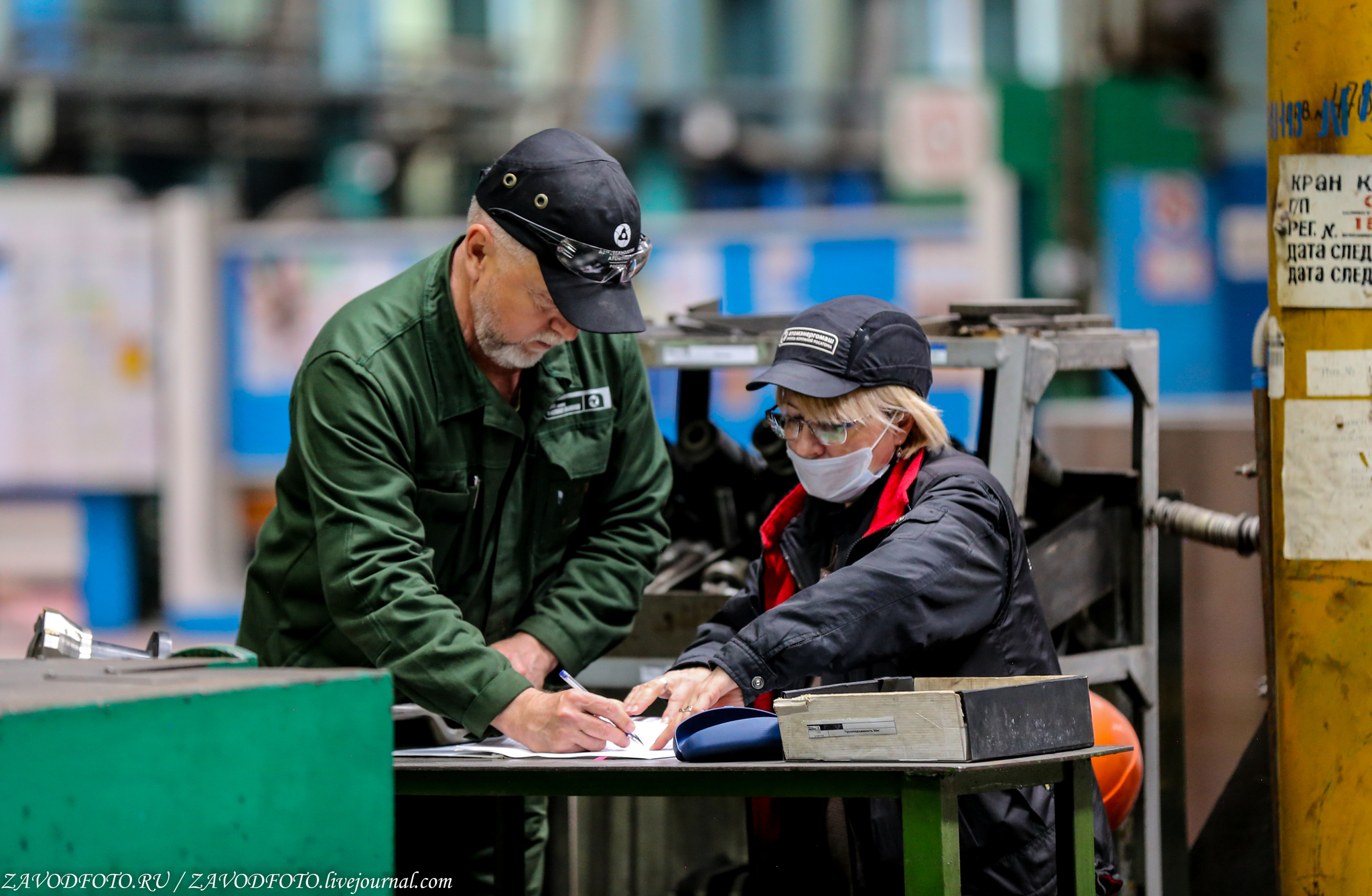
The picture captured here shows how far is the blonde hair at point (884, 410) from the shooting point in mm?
3223

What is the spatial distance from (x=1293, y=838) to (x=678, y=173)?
11825 millimetres

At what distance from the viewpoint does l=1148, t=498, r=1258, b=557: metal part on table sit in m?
4.29

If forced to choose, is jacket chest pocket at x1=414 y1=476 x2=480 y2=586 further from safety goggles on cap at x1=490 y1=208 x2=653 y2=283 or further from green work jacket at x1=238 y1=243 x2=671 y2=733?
safety goggles on cap at x1=490 y1=208 x2=653 y2=283

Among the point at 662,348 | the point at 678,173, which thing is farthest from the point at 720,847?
the point at 678,173

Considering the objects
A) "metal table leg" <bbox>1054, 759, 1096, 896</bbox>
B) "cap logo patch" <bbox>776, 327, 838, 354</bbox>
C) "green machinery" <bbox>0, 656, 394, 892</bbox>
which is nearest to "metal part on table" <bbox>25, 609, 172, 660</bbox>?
"green machinery" <bbox>0, 656, 394, 892</bbox>

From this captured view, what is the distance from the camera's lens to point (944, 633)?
3.03 meters

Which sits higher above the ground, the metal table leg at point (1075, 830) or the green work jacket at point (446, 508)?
the green work jacket at point (446, 508)

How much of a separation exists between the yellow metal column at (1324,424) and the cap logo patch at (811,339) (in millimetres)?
1079

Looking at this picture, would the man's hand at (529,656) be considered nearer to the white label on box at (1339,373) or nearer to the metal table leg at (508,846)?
the metal table leg at (508,846)

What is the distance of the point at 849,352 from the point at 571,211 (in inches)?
23.2

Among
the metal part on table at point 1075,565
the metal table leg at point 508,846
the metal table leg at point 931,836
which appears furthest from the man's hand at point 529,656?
the metal part on table at point 1075,565

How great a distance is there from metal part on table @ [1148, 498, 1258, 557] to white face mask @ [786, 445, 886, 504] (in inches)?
56.4

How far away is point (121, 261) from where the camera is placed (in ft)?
39.3

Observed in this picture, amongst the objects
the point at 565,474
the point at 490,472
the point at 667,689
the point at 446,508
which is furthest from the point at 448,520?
the point at 667,689
